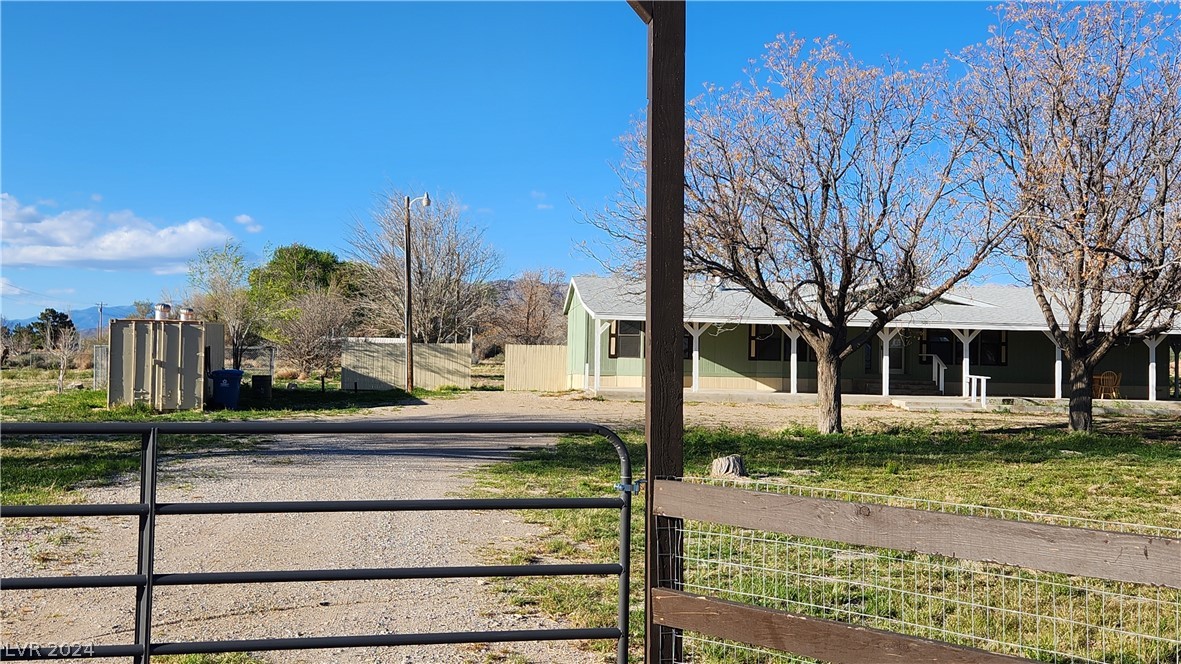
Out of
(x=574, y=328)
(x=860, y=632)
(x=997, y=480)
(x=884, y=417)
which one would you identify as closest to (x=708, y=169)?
(x=997, y=480)

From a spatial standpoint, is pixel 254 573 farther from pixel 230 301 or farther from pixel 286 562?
pixel 230 301

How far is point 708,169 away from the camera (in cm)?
1600

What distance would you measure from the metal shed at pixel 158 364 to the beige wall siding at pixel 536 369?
1250 centimetres

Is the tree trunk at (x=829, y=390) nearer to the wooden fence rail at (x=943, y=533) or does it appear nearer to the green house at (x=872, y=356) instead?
the green house at (x=872, y=356)

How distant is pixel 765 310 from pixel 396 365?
1244cm

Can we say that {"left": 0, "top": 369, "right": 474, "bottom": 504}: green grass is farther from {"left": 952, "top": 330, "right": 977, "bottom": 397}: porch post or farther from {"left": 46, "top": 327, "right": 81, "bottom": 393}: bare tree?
{"left": 952, "top": 330, "right": 977, "bottom": 397}: porch post

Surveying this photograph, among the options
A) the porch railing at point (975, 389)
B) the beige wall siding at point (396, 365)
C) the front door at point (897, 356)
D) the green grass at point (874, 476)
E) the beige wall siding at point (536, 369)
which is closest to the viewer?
the green grass at point (874, 476)

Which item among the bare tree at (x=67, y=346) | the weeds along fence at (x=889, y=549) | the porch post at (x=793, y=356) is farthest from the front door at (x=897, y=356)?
the bare tree at (x=67, y=346)

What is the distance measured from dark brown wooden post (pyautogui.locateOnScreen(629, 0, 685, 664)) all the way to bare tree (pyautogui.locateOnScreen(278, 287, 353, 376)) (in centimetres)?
3351

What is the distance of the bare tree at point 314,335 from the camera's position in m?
36.5

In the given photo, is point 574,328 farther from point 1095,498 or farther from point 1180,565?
point 1180,565

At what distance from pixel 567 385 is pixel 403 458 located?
61.4 ft

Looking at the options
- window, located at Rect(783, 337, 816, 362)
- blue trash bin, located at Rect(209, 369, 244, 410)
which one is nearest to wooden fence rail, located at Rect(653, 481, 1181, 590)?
blue trash bin, located at Rect(209, 369, 244, 410)

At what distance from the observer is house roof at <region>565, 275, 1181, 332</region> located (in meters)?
27.1
